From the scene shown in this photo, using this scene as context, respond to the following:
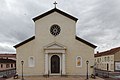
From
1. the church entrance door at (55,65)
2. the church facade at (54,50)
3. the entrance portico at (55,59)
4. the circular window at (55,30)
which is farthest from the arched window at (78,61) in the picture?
the circular window at (55,30)

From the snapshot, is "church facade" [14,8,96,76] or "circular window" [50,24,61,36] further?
"circular window" [50,24,61,36]

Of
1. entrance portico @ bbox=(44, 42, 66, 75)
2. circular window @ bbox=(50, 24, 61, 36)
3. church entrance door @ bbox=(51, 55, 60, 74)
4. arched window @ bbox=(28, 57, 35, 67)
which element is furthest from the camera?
circular window @ bbox=(50, 24, 61, 36)

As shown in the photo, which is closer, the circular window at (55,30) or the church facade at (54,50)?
the church facade at (54,50)

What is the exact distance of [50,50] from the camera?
30.7 meters

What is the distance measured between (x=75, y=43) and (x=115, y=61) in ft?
74.0

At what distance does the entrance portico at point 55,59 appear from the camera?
30609 mm

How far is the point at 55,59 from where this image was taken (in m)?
31.3

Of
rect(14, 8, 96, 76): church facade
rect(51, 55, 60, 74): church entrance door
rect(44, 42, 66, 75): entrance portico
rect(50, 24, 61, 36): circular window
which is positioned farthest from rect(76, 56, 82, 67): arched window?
rect(50, 24, 61, 36): circular window

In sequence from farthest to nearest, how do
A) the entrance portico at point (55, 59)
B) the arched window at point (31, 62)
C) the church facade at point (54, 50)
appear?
the arched window at point (31, 62) < the church facade at point (54, 50) < the entrance portico at point (55, 59)

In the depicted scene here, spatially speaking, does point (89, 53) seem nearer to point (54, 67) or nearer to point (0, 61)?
point (54, 67)

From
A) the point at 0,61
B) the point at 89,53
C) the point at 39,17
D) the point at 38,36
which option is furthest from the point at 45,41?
the point at 0,61

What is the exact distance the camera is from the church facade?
30.8m

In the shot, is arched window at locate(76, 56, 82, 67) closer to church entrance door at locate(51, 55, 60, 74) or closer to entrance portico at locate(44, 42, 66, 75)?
entrance portico at locate(44, 42, 66, 75)

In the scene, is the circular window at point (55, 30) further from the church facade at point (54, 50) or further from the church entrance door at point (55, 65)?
the church entrance door at point (55, 65)
